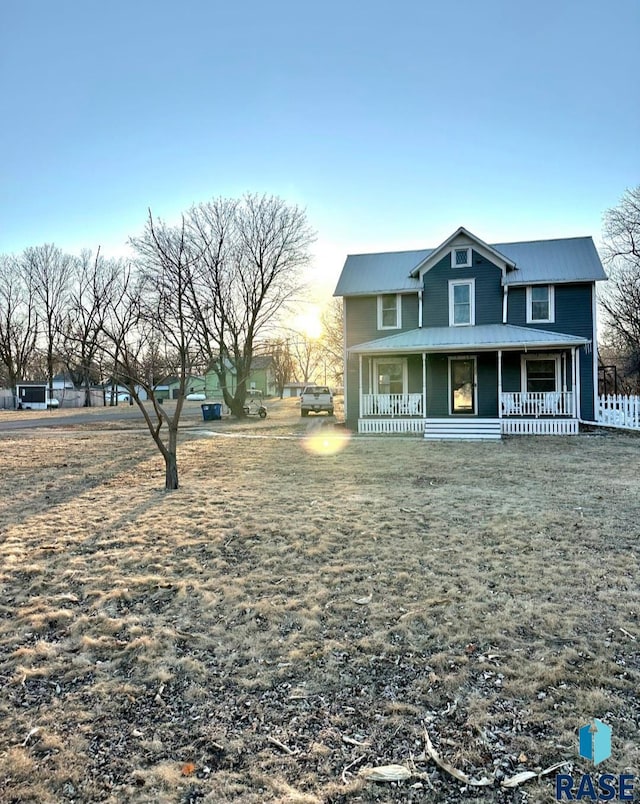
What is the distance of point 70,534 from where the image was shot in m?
5.61

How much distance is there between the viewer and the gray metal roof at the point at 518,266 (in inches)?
719

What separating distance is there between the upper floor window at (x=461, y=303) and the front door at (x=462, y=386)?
1.58 m

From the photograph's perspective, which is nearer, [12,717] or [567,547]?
[12,717]

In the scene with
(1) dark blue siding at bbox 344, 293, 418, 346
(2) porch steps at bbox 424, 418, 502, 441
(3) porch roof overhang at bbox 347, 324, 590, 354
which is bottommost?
(2) porch steps at bbox 424, 418, 502, 441

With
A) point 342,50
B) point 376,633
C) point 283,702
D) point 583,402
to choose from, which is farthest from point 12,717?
point 583,402

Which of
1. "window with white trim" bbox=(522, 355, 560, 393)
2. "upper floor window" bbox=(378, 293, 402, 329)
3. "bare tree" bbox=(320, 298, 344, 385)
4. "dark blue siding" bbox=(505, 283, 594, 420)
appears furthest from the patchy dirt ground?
"bare tree" bbox=(320, 298, 344, 385)

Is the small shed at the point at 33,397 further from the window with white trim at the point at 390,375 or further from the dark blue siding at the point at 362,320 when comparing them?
the window with white trim at the point at 390,375

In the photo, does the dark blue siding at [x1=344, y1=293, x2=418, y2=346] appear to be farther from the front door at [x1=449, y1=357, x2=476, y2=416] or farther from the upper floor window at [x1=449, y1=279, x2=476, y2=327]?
the front door at [x1=449, y1=357, x2=476, y2=416]

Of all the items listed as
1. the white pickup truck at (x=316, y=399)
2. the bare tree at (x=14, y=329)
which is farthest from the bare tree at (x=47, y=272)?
the white pickup truck at (x=316, y=399)

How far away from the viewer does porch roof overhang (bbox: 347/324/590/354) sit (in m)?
16.5

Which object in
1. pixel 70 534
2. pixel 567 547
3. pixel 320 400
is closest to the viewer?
pixel 567 547

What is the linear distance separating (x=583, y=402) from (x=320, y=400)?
533 inches

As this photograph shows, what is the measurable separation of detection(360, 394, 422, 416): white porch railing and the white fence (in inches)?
261

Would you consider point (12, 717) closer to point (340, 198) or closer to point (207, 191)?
point (340, 198)
